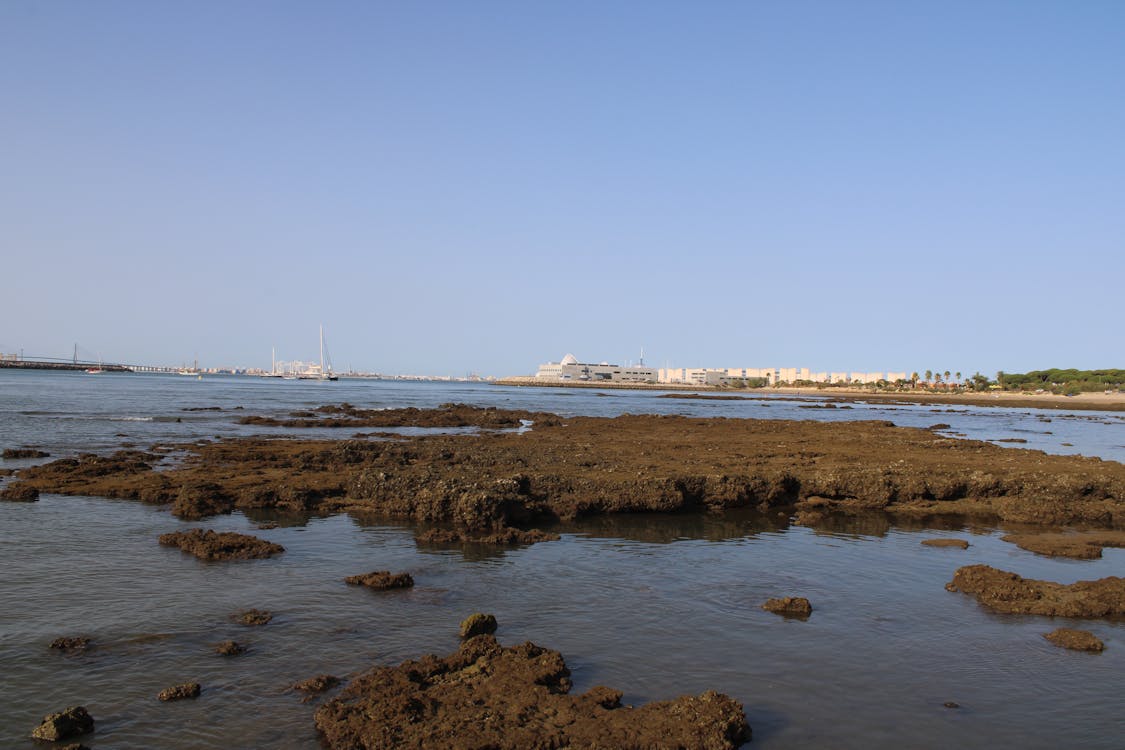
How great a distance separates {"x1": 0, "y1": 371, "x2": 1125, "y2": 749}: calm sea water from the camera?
6.33 meters

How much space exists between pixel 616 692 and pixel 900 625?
4.46m

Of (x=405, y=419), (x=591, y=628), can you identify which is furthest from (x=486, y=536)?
(x=405, y=419)

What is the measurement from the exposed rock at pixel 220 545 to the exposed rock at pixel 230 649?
3944 millimetres

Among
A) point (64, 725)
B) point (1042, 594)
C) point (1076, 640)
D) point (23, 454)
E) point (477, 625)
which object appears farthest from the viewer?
point (23, 454)

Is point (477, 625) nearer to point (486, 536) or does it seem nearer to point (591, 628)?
point (591, 628)

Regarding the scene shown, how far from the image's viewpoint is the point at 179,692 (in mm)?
6480

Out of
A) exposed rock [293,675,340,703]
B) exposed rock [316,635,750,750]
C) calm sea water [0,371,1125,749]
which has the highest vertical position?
exposed rock [316,635,750,750]

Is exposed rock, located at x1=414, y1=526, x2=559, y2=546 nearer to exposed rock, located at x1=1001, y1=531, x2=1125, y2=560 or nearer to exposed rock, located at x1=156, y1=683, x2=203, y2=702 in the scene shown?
exposed rock, located at x1=156, y1=683, x2=203, y2=702

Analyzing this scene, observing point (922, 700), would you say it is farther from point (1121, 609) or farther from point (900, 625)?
point (1121, 609)

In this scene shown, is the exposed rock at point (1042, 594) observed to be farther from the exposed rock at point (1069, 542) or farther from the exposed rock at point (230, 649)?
the exposed rock at point (230, 649)

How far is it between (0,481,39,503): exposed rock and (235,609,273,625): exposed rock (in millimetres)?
10332

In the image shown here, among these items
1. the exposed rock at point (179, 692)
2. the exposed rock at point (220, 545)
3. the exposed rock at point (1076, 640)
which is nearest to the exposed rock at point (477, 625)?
the exposed rock at point (179, 692)

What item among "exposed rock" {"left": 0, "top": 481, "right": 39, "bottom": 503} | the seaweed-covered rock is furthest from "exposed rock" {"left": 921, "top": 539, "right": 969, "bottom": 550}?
"exposed rock" {"left": 0, "top": 481, "right": 39, "bottom": 503}

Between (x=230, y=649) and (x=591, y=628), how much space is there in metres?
3.92
